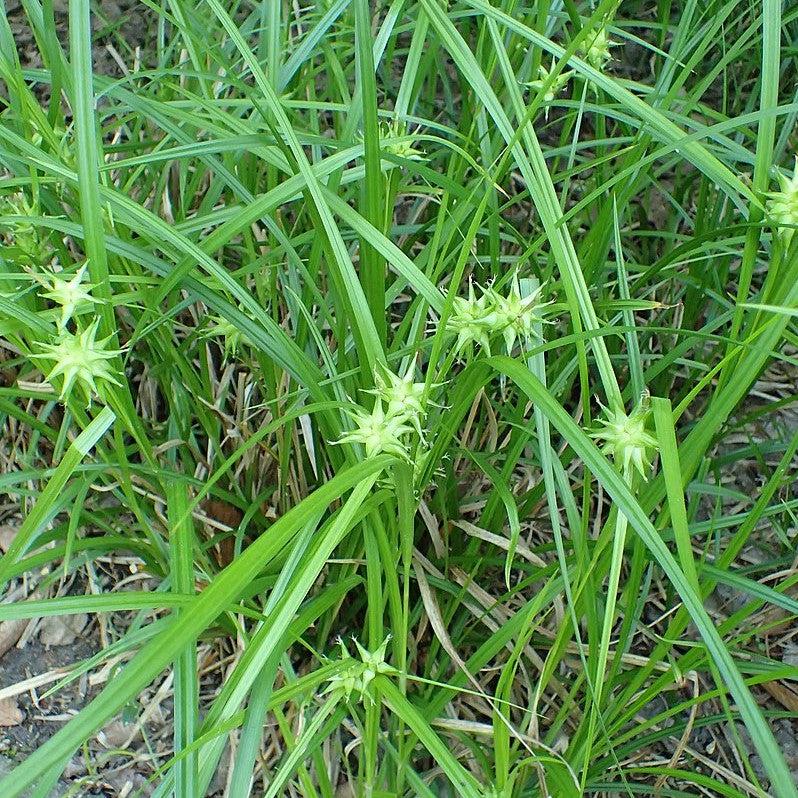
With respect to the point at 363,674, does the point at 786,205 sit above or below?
above

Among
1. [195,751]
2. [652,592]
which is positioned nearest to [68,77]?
[195,751]

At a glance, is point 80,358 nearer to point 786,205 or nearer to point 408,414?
point 408,414

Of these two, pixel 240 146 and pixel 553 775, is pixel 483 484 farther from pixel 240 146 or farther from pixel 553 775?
pixel 240 146

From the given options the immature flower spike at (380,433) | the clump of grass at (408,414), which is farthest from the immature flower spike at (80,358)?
the immature flower spike at (380,433)

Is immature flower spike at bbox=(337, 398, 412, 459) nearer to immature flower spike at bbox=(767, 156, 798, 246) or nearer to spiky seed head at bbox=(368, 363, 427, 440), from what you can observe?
spiky seed head at bbox=(368, 363, 427, 440)

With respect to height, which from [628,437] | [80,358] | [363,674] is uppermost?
[80,358]

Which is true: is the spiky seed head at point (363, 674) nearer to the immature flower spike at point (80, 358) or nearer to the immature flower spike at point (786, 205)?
the immature flower spike at point (80, 358)

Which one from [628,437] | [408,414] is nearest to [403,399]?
[408,414]

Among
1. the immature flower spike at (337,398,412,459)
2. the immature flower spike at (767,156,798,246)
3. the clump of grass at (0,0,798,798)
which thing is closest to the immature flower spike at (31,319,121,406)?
the clump of grass at (0,0,798,798)
